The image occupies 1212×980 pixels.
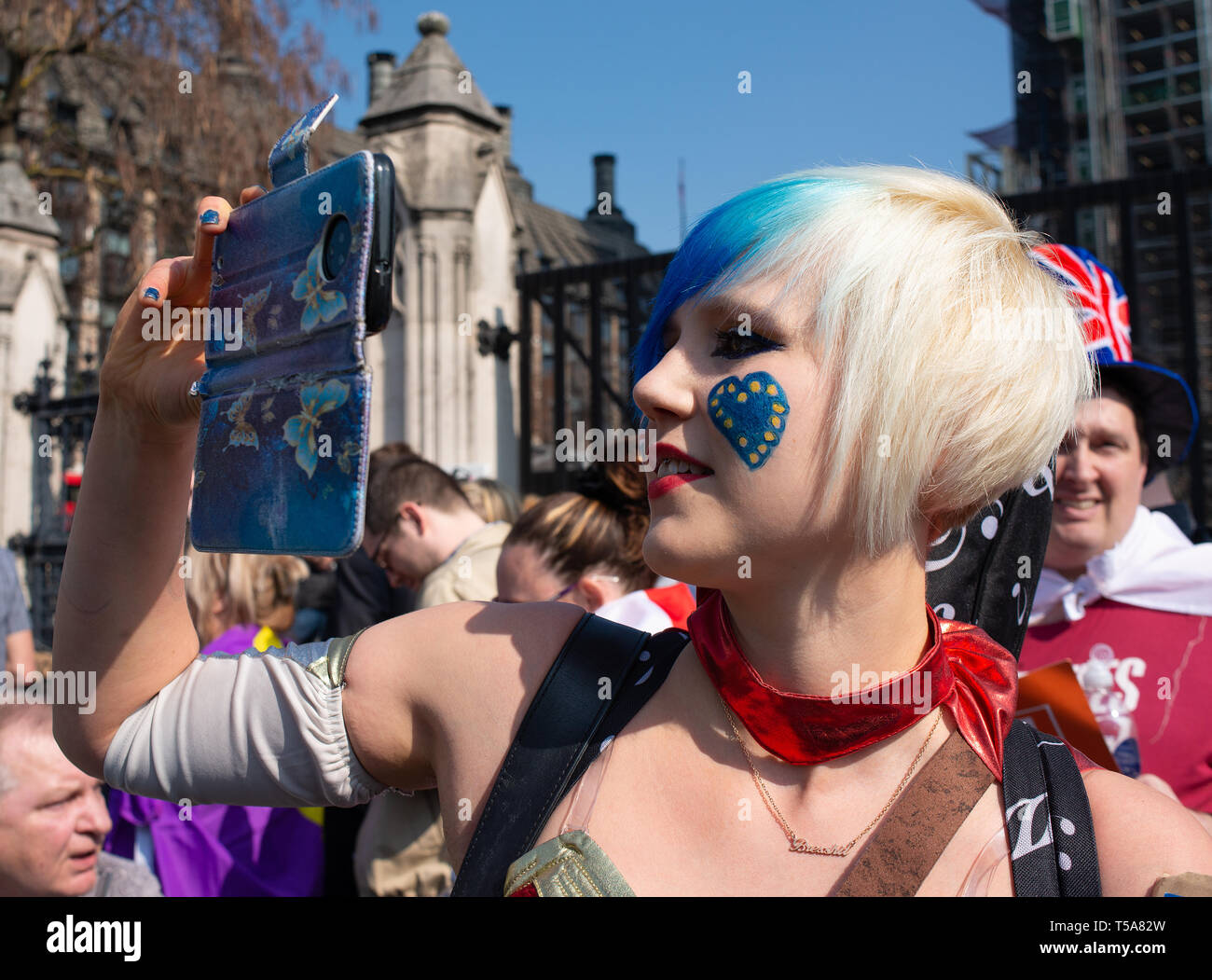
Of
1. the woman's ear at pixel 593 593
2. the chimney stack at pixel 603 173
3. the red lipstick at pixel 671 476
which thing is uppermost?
the chimney stack at pixel 603 173

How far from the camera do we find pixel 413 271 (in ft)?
20.6

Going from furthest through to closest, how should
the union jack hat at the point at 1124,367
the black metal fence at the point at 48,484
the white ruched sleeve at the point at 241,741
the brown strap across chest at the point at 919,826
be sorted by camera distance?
the black metal fence at the point at 48,484
the union jack hat at the point at 1124,367
the white ruched sleeve at the point at 241,741
the brown strap across chest at the point at 919,826

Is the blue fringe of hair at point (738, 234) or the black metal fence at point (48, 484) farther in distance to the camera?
the black metal fence at point (48, 484)

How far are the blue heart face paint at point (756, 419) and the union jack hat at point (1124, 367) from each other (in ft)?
4.49

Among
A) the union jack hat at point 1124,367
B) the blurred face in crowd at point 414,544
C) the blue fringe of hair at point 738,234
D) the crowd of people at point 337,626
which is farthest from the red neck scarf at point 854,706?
the blurred face in crowd at point 414,544

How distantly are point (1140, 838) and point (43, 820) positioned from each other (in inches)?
86.0

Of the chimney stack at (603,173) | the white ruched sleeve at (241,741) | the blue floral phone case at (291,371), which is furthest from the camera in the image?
the chimney stack at (603,173)

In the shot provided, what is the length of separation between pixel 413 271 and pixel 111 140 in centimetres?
622

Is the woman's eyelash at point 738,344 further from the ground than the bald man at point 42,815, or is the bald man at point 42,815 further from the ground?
the woman's eyelash at point 738,344

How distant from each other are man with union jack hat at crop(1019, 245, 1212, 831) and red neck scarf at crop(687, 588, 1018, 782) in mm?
1160

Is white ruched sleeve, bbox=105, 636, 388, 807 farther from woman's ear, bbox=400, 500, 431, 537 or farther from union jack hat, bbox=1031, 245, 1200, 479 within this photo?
woman's ear, bbox=400, 500, 431, 537

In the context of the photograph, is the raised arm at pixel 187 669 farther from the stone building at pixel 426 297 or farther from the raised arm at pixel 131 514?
the stone building at pixel 426 297

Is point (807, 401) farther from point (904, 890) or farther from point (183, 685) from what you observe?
point (183, 685)

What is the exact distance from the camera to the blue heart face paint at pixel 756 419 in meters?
1.14
